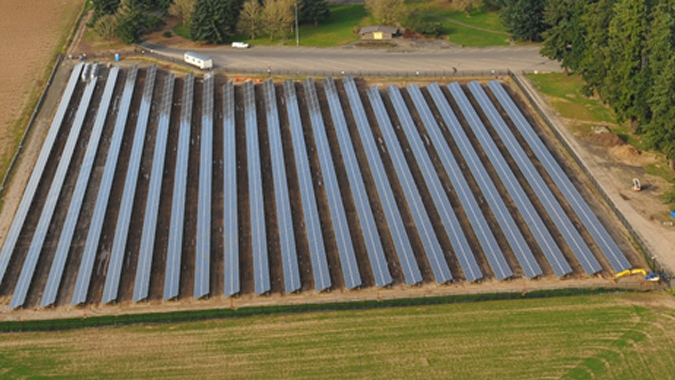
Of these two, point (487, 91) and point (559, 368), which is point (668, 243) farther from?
point (487, 91)

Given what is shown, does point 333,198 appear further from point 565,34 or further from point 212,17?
point 212,17

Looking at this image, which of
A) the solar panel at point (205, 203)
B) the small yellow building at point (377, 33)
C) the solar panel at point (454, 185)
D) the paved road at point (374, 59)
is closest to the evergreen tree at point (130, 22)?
the paved road at point (374, 59)

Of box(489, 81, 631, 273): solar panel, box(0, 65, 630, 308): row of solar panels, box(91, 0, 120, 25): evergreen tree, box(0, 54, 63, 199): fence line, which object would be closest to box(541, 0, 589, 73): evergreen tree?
box(489, 81, 631, 273): solar panel

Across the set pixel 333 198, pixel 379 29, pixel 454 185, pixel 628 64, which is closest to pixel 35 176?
pixel 333 198

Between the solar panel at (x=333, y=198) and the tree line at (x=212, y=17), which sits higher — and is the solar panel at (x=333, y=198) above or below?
below

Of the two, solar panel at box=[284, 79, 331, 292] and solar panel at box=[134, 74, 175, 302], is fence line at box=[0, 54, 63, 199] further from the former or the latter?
solar panel at box=[284, 79, 331, 292]

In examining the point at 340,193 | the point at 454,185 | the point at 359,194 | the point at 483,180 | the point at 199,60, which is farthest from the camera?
the point at 199,60

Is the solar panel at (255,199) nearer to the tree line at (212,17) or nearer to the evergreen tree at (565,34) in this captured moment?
the tree line at (212,17)
